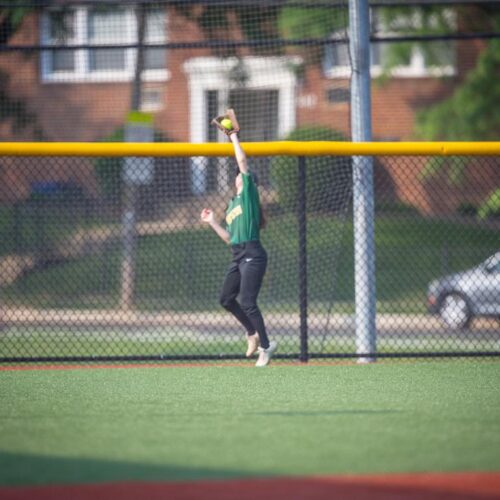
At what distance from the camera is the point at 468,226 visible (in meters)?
18.2

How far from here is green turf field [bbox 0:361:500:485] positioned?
438cm

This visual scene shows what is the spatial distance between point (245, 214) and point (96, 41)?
11.7 metres

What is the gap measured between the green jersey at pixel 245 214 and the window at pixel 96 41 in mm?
3627

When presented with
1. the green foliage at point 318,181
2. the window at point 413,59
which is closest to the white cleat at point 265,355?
the green foliage at point 318,181

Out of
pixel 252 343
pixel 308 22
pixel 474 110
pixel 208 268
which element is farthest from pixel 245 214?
pixel 474 110

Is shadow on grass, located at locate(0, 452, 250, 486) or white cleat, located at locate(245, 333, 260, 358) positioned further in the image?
white cleat, located at locate(245, 333, 260, 358)

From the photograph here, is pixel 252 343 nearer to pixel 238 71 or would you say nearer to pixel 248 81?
pixel 238 71

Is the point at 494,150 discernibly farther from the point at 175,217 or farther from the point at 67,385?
the point at 175,217

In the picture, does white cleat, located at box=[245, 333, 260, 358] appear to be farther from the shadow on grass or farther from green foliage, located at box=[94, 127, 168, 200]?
green foliage, located at box=[94, 127, 168, 200]

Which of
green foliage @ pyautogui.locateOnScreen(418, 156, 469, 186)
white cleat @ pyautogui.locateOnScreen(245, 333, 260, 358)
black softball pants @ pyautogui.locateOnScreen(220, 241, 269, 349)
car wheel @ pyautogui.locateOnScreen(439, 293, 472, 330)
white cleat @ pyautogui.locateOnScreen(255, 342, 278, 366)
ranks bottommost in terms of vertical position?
car wheel @ pyautogui.locateOnScreen(439, 293, 472, 330)

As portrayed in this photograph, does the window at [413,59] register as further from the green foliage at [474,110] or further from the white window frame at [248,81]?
the white window frame at [248,81]

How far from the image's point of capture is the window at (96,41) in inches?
539

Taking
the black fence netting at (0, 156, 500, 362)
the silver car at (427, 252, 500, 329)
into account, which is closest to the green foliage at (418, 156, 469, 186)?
the black fence netting at (0, 156, 500, 362)

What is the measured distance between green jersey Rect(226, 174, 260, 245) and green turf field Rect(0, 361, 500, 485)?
1.18 metres
